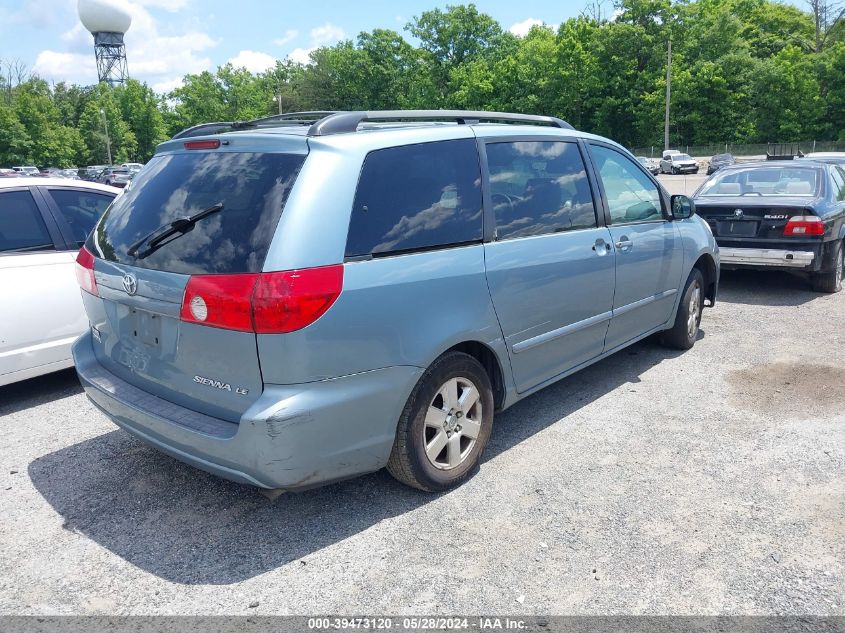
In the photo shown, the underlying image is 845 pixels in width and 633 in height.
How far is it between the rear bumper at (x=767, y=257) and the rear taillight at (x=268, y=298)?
21.7 feet

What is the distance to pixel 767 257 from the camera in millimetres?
7855

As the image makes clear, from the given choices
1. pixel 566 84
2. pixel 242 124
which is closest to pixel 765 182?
pixel 242 124

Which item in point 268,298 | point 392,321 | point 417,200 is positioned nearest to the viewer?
point 268,298

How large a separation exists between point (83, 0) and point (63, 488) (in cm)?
9170

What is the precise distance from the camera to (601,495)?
3.57 metres

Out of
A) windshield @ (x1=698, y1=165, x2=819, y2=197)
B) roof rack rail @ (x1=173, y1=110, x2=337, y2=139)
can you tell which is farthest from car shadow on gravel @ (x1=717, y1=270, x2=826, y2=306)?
roof rack rail @ (x1=173, y1=110, x2=337, y2=139)

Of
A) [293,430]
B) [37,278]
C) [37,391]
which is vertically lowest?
[37,391]

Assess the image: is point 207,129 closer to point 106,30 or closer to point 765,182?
point 765,182

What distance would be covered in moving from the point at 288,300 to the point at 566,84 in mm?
68330

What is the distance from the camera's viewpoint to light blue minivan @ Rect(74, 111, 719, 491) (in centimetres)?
284

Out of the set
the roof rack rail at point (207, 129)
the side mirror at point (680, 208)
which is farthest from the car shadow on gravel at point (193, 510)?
the side mirror at point (680, 208)

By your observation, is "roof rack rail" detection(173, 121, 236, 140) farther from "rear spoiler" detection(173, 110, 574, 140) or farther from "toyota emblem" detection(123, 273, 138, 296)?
"toyota emblem" detection(123, 273, 138, 296)

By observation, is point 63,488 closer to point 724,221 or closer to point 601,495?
point 601,495

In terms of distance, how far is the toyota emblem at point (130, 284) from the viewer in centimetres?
321
